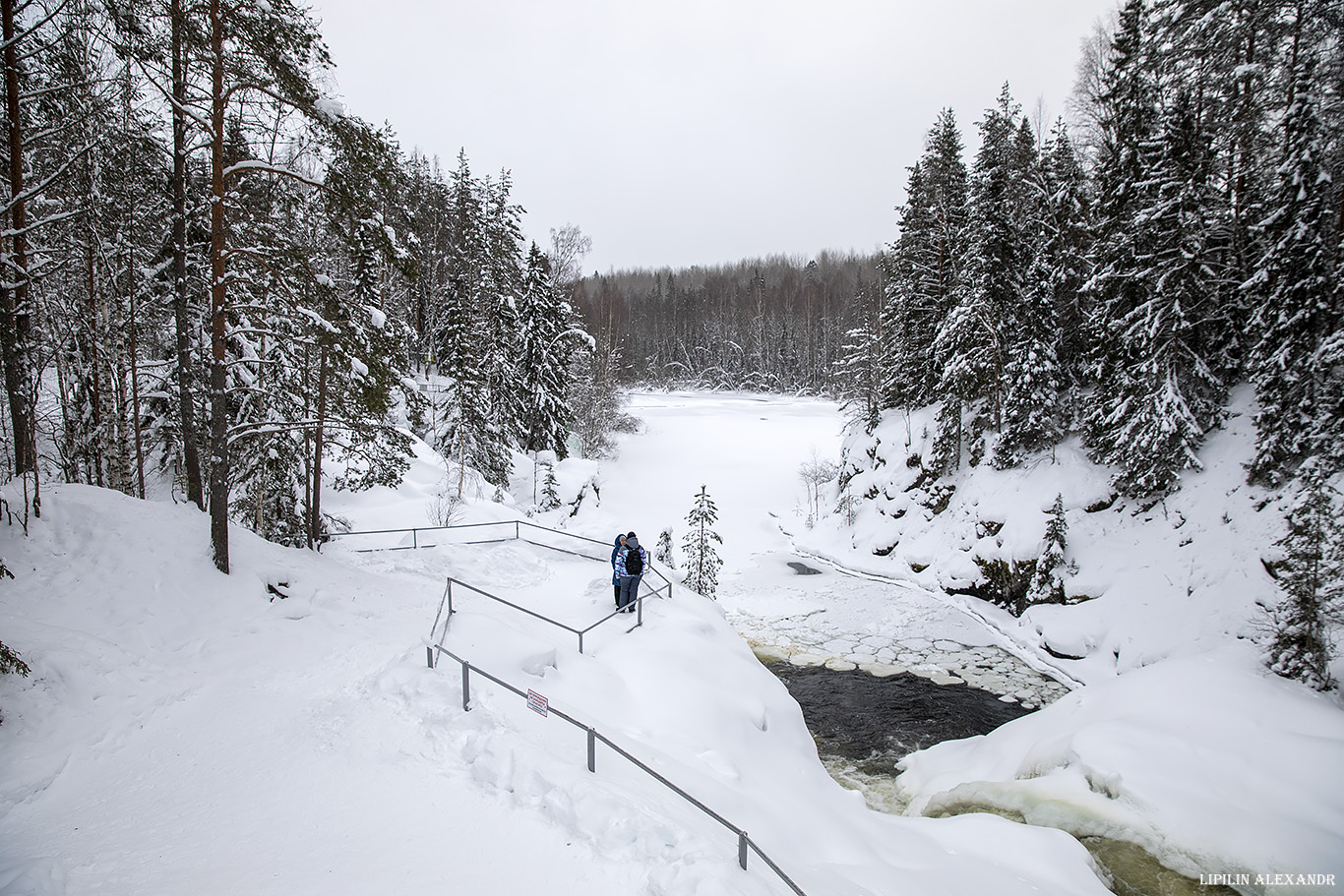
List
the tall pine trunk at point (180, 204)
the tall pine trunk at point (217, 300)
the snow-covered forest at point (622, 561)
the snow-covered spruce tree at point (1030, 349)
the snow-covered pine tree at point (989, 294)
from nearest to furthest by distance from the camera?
the snow-covered forest at point (622, 561), the tall pine trunk at point (180, 204), the tall pine trunk at point (217, 300), the snow-covered spruce tree at point (1030, 349), the snow-covered pine tree at point (989, 294)

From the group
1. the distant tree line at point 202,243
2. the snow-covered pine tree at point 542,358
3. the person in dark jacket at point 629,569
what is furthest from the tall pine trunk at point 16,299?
the snow-covered pine tree at point 542,358

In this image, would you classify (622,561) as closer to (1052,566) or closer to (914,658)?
(914,658)

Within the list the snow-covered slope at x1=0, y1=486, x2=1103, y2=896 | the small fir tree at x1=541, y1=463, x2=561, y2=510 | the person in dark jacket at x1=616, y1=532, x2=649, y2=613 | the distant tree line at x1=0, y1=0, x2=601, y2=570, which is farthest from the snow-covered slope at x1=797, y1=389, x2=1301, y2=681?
the distant tree line at x1=0, y1=0, x2=601, y2=570

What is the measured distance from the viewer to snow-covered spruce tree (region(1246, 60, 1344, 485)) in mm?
13836

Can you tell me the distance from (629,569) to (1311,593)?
1204 cm

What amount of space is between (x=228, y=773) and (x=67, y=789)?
1.23 m

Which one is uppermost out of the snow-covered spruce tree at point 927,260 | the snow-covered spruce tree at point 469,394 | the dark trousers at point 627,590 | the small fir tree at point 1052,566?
the snow-covered spruce tree at point 927,260

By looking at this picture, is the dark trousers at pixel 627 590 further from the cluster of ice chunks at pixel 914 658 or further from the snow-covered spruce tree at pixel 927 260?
the snow-covered spruce tree at pixel 927 260

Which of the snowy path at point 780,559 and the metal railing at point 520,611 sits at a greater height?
the metal railing at point 520,611

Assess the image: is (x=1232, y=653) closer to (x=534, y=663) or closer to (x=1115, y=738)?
(x=1115, y=738)

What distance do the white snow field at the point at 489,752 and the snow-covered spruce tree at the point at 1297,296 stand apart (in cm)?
446

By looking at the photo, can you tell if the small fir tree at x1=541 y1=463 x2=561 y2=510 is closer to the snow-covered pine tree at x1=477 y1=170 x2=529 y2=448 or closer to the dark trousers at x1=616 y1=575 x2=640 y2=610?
the snow-covered pine tree at x1=477 y1=170 x2=529 y2=448

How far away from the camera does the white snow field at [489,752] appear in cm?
473

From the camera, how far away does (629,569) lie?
11070mm
